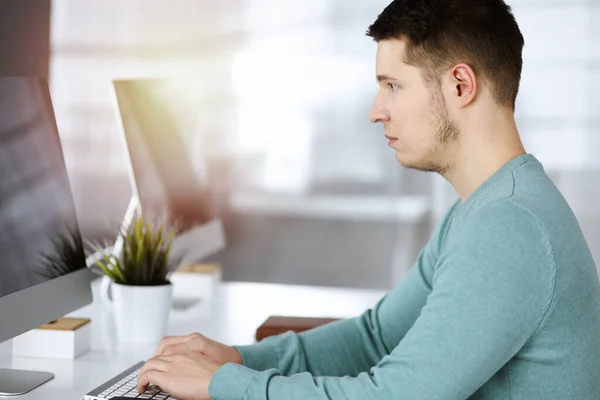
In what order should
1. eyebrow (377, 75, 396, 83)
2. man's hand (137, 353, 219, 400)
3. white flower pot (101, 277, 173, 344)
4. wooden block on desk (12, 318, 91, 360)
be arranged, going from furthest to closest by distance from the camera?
white flower pot (101, 277, 173, 344), wooden block on desk (12, 318, 91, 360), eyebrow (377, 75, 396, 83), man's hand (137, 353, 219, 400)

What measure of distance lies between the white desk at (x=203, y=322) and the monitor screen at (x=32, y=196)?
0.56ft

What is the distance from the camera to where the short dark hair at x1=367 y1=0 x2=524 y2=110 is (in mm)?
1242

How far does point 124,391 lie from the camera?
1275mm

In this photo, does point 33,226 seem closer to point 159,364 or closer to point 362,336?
point 159,364

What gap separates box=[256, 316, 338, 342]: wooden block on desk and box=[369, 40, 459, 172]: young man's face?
1.89 ft

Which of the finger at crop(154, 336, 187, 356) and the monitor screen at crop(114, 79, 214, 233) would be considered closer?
the finger at crop(154, 336, 187, 356)

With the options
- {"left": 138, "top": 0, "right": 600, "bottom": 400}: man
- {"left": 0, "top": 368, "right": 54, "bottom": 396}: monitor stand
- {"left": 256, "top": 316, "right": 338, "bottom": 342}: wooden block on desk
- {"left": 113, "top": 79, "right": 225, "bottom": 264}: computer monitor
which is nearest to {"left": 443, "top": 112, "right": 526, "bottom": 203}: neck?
{"left": 138, "top": 0, "right": 600, "bottom": 400}: man

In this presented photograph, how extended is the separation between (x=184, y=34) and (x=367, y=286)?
5.07ft

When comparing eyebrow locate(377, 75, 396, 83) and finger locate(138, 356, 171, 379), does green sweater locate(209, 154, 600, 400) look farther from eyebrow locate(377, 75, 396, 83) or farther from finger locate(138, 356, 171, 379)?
eyebrow locate(377, 75, 396, 83)

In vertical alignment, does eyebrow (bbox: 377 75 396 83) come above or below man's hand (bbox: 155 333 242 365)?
above

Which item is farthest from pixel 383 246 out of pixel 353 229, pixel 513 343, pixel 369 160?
pixel 513 343

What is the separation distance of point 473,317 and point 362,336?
1.70ft

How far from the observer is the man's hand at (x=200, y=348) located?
134 cm

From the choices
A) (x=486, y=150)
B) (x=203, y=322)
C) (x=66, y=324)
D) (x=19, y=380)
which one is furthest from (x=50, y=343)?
(x=486, y=150)
